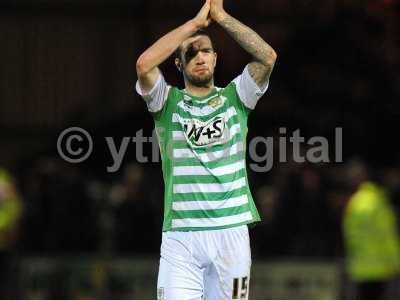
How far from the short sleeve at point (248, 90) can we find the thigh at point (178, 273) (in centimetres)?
97

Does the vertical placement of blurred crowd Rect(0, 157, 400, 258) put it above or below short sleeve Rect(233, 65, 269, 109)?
below

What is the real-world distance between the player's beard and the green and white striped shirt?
8 centimetres

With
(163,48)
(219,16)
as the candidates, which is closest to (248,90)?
(219,16)

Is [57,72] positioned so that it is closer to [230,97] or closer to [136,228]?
[136,228]

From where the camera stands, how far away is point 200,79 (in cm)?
791

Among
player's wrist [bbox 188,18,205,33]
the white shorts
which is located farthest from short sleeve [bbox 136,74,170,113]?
A: the white shorts

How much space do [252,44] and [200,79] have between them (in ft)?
1.32

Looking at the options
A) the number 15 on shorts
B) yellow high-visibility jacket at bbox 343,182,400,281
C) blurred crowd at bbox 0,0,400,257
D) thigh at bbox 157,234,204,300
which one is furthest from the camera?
blurred crowd at bbox 0,0,400,257

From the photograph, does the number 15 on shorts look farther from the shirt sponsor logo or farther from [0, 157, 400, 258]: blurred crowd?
[0, 157, 400, 258]: blurred crowd

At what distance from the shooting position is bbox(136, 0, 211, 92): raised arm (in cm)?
772

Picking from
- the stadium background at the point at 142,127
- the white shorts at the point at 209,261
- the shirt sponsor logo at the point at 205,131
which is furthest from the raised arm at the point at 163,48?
the stadium background at the point at 142,127

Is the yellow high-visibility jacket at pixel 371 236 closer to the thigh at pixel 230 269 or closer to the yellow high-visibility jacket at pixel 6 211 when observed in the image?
the yellow high-visibility jacket at pixel 6 211

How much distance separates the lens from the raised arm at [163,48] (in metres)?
7.72

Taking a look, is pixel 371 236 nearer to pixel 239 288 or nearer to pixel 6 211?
pixel 6 211
